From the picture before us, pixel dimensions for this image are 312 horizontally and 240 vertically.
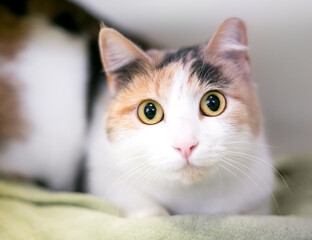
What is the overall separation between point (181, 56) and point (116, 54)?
186 mm

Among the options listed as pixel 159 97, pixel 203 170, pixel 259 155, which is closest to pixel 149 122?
pixel 159 97

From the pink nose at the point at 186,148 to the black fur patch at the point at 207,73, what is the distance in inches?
7.7

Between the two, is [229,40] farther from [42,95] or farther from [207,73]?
[42,95]

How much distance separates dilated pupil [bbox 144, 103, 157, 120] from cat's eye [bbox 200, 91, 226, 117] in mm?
124

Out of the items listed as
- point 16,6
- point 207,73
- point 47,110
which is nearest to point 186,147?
point 207,73

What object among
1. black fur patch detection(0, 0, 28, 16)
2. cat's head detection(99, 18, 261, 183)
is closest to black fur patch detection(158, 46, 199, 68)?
cat's head detection(99, 18, 261, 183)

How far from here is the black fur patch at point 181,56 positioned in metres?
1.02

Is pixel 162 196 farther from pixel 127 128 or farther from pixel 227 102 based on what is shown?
pixel 227 102

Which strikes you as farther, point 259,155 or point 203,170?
point 259,155

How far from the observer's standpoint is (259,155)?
42.2 inches

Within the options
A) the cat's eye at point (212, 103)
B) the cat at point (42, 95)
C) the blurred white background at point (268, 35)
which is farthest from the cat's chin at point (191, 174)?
the cat at point (42, 95)

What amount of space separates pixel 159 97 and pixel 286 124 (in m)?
0.51

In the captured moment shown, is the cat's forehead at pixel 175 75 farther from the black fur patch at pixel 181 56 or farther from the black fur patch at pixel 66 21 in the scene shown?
the black fur patch at pixel 66 21

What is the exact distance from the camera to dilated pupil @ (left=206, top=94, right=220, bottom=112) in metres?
0.95
